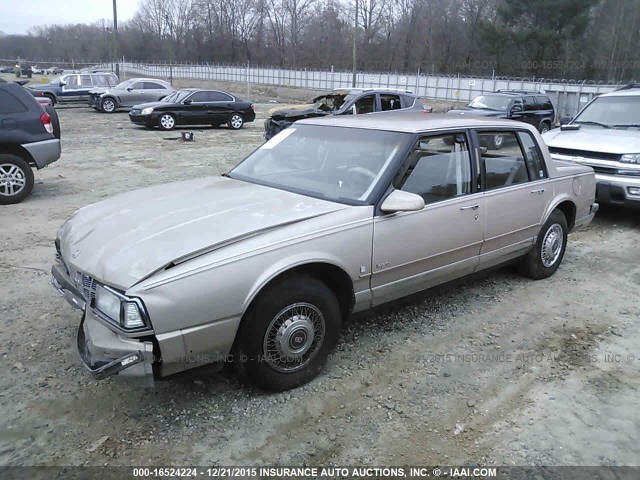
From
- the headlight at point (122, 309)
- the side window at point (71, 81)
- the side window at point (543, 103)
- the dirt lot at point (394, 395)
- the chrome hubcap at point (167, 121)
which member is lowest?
the dirt lot at point (394, 395)

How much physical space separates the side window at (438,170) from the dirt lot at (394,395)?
3.54 ft

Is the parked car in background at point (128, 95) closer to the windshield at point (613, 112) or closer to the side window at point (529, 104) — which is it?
the side window at point (529, 104)

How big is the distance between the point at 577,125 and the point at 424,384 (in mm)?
6935

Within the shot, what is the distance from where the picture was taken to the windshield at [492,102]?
16.6 m

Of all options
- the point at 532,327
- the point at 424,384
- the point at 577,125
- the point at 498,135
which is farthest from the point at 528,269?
the point at 577,125

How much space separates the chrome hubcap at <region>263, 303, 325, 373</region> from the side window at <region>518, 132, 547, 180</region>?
2805mm

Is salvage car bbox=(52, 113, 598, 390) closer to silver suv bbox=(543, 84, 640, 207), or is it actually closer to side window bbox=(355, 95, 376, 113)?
silver suv bbox=(543, 84, 640, 207)

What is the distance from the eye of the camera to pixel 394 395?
3.30 meters

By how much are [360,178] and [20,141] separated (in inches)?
248

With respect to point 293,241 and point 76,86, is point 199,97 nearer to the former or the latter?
point 76,86

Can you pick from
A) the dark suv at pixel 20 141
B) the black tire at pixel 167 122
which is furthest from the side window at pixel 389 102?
the dark suv at pixel 20 141

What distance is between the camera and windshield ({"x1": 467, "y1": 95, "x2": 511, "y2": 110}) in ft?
54.4

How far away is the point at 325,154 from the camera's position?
410 centimetres

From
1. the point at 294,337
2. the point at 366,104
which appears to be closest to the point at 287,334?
the point at 294,337
